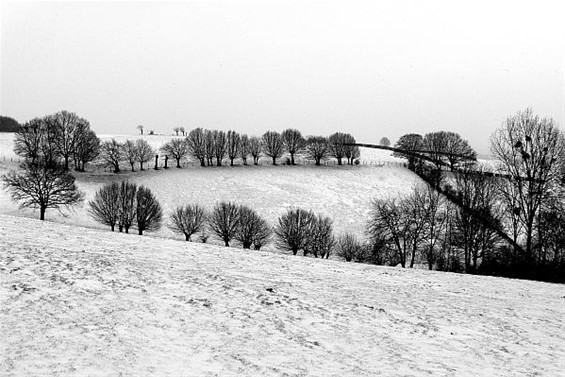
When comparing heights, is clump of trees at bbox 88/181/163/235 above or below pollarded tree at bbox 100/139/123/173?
below

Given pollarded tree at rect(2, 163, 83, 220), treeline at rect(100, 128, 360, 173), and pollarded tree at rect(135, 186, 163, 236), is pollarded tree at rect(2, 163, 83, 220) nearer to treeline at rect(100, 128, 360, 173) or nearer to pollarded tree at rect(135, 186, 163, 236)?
pollarded tree at rect(135, 186, 163, 236)

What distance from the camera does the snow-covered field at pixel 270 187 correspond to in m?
61.8

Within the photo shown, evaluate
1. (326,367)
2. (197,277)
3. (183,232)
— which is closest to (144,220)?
(183,232)

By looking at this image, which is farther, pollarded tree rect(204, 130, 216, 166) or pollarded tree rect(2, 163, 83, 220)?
pollarded tree rect(204, 130, 216, 166)

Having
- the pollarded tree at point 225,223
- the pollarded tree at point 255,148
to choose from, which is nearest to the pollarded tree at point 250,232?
the pollarded tree at point 225,223

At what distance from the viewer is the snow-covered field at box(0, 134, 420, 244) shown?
203ft

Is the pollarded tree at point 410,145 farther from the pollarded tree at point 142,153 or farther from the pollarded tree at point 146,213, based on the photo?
the pollarded tree at point 146,213

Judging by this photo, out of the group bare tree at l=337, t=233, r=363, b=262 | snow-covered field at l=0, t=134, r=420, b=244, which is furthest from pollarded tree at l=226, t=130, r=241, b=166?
bare tree at l=337, t=233, r=363, b=262

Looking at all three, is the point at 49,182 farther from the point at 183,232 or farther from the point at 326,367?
the point at 326,367

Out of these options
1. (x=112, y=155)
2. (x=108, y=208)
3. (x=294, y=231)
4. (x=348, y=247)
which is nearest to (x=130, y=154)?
(x=112, y=155)

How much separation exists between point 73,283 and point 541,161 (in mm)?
32257

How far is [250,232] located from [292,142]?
5528cm

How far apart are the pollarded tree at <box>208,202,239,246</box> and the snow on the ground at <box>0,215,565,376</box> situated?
3330cm

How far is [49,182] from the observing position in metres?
49.7
